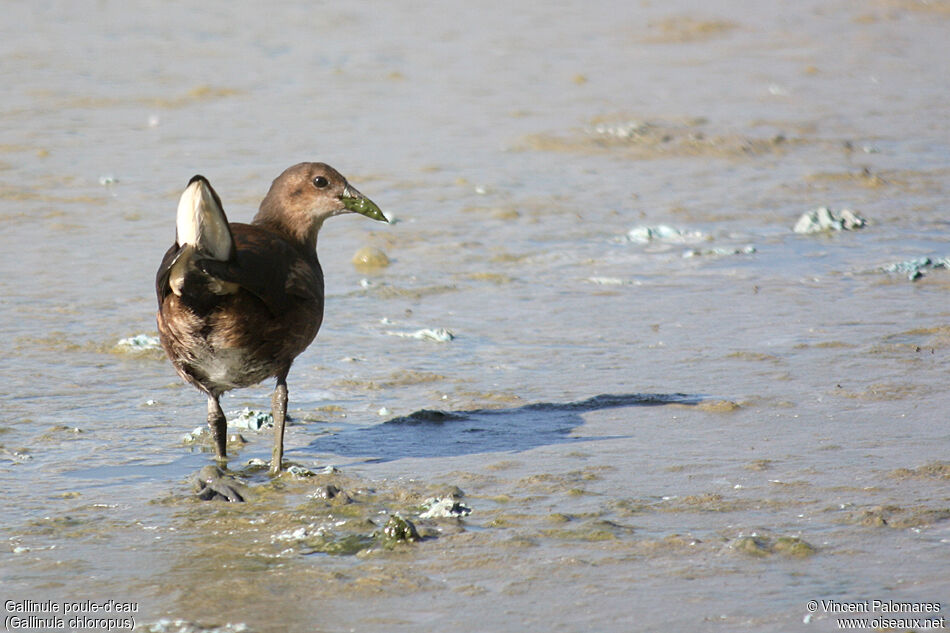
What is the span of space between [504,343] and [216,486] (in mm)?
2387

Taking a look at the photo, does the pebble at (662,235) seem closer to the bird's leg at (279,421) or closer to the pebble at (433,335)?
the pebble at (433,335)

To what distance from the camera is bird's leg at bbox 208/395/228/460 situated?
227 inches

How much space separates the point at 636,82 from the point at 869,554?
33.4 ft

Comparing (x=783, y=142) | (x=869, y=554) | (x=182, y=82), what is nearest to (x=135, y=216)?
(x=182, y=82)

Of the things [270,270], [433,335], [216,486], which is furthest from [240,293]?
[433,335]

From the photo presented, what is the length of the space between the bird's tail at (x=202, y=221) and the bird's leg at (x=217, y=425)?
0.91 metres

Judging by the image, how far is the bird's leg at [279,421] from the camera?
566cm

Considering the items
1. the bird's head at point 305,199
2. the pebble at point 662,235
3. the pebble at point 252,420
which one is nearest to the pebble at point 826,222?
the pebble at point 662,235

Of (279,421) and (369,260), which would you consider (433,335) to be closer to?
(369,260)

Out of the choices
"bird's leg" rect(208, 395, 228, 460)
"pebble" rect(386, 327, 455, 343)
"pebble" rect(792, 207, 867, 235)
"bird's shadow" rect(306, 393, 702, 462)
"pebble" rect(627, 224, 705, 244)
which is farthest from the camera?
"pebble" rect(792, 207, 867, 235)

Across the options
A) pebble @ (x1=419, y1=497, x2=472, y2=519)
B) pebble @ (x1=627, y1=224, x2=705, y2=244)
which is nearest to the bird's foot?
pebble @ (x1=419, y1=497, x2=472, y2=519)

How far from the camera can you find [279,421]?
580 centimetres

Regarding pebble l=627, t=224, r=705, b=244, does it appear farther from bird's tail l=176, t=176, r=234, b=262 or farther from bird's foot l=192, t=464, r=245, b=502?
bird's tail l=176, t=176, r=234, b=262

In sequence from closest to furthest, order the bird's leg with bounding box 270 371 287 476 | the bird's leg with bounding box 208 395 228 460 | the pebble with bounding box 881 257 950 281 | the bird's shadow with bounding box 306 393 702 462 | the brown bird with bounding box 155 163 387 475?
1. the brown bird with bounding box 155 163 387 475
2. the bird's leg with bounding box 270 371 287 476
3. the bird's leg with bounding box 208 395 228 460
4. the bird's shadow with bounding box 306 393 702 462
5. the pebble with bounding box 881 257 950 281
